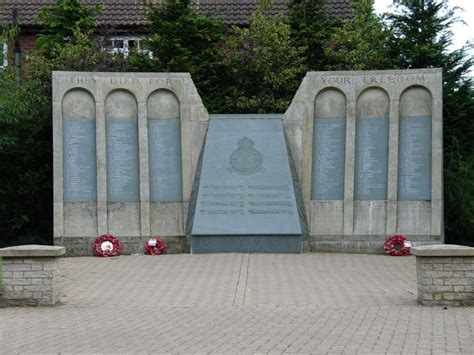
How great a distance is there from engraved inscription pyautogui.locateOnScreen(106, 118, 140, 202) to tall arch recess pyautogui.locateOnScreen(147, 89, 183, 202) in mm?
345

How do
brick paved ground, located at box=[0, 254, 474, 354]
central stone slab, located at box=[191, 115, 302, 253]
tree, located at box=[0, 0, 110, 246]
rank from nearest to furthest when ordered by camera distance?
brick paved ground, located at box=[0, 254, 474, 354], central stone slab, located at box=[191, 115, 302, 253], tree, located at box=[0, 0, 110, 246]

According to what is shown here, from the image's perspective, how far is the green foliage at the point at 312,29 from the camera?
2371 centimetres

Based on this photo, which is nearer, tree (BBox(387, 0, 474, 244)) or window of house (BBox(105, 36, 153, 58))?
tree (BBox(387, 0, 474, 244))

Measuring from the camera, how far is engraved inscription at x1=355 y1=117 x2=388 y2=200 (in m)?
17.4

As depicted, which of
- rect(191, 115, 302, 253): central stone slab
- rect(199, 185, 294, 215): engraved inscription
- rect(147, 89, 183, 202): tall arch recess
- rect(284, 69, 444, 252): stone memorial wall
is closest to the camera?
rect(191, 115, 302, 253): central stone slab

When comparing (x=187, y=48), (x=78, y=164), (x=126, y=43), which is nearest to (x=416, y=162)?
(x=78, y=164)

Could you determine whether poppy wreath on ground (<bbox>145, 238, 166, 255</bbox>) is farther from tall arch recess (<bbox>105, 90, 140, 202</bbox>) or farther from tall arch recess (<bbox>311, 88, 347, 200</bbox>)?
tall arch recess (<bbox>311, 88, 347, 200</bbox>)

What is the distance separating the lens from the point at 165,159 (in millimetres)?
17656

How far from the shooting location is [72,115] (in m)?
17.5

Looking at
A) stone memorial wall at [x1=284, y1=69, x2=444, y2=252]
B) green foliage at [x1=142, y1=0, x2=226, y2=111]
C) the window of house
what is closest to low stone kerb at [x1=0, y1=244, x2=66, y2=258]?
stone memorial wall at [x1=284, y1=69, x2=444, y2=252]

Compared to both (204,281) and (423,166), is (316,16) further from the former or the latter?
(204,281)

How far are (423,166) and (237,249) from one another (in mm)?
4382

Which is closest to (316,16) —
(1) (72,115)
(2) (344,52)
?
(2) (344,52)

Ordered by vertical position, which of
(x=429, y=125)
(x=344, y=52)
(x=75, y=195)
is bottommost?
(x=75, y=195)
